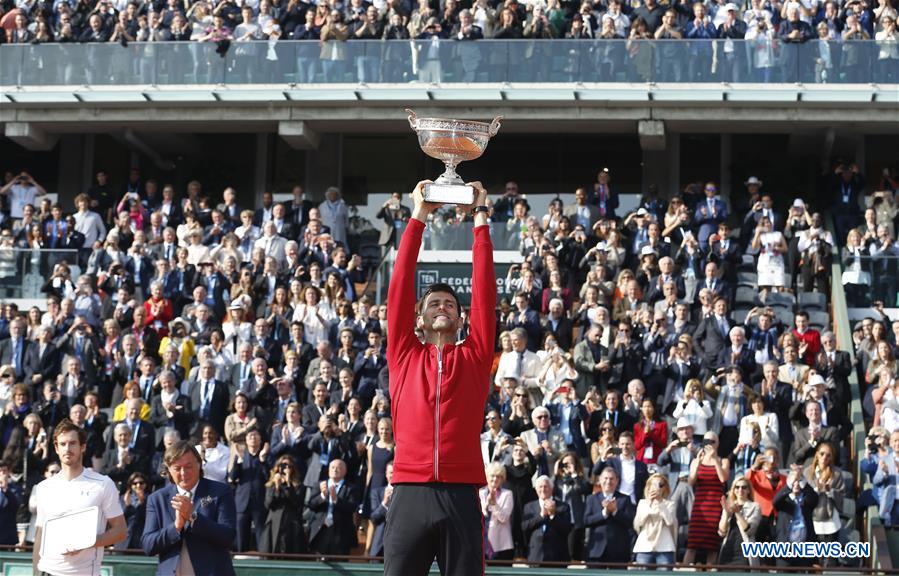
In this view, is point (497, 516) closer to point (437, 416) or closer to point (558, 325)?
point (558, 325)

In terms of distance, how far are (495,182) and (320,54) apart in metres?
4.30

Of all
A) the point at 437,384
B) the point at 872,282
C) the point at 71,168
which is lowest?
the point at 437,384

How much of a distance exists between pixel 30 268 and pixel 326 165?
7.01 meters

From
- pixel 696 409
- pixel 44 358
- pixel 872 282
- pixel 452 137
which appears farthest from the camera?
pixel 872 282

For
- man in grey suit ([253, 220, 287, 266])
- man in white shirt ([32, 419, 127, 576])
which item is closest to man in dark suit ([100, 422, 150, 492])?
man in grey suit ([253, 220, 287, 266])

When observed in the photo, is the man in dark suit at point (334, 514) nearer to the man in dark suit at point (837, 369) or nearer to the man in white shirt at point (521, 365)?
the man in white shirt at point (521, 365)

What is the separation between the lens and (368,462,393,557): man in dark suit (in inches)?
580

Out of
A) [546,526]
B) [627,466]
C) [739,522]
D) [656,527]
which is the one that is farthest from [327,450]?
[739,522]

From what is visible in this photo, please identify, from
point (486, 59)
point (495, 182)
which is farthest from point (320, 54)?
point (495, 182)

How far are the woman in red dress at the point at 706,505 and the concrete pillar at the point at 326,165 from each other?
45.4 feet

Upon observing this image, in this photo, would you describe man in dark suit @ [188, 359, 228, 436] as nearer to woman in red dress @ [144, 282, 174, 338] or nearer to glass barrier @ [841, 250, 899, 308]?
woman in red dress @ [144, 282, 174, 338]

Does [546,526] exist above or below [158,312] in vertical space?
below

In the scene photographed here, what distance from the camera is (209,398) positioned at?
1744cm

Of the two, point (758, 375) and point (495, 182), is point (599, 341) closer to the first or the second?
point (758, 375)
